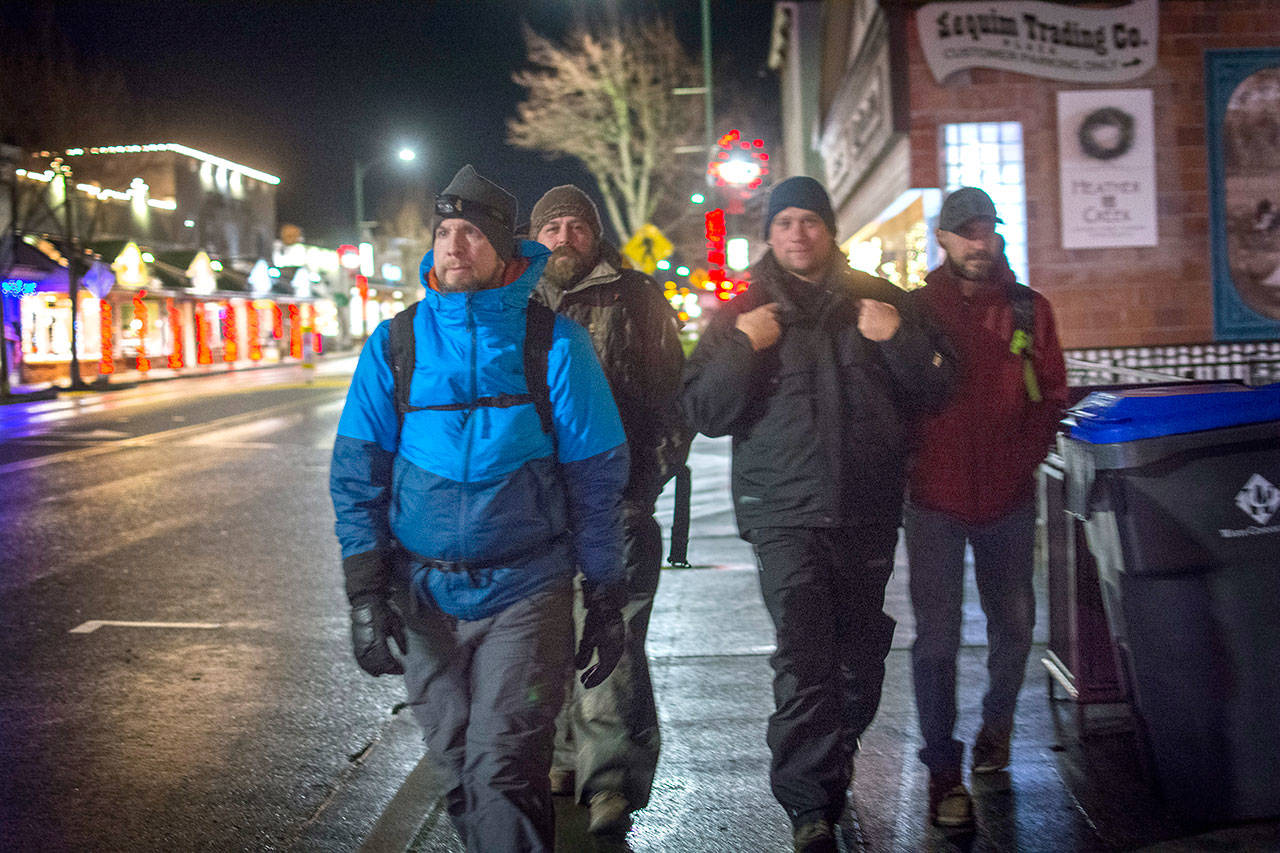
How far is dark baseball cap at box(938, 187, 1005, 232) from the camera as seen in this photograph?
3.92 meters

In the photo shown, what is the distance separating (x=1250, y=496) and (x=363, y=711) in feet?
11.5

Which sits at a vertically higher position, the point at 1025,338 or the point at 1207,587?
the point at 1025,338

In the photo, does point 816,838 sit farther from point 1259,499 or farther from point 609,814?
point 1259,499

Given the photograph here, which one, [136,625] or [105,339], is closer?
[136,625]

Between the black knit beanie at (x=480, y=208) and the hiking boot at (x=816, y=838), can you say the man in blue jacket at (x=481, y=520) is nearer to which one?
the black knit beanie at (x=480, y=208)

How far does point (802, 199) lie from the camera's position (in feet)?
12.2

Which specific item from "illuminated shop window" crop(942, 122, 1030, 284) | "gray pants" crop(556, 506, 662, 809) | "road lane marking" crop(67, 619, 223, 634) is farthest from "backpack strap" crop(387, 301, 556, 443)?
"illuminated shop window" crop(942, 122, 1030, 284)

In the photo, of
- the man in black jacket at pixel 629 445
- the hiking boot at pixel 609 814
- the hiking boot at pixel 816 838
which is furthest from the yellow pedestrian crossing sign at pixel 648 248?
the hiking boot at pixel 816 838

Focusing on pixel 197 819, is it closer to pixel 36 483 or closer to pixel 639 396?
pixel 639 396

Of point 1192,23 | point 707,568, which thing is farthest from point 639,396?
point 1192,23

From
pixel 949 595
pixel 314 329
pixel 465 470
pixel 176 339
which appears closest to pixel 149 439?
pixel 949 595

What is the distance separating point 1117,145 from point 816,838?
38.1 ft

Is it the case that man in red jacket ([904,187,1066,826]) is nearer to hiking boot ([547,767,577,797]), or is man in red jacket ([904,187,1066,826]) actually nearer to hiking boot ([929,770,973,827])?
hiking boot ([929,770,973,827])

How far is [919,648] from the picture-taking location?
3.90m
